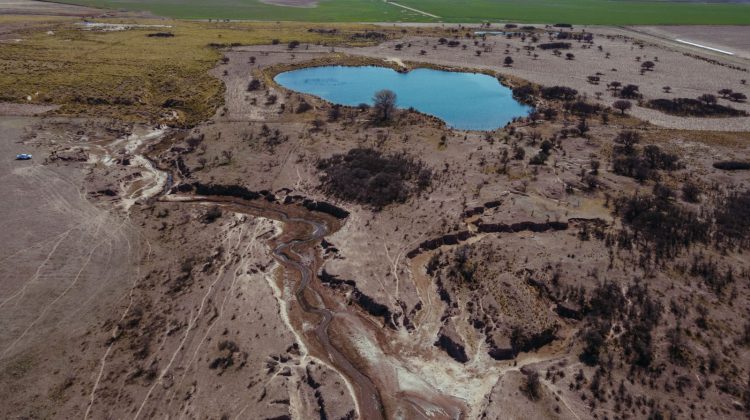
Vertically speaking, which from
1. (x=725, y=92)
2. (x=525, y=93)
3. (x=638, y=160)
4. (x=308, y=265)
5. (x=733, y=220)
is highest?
(x=725, y=92)

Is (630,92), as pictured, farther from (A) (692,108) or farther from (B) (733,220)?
(B) (733,220)

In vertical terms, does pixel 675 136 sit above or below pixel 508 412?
above

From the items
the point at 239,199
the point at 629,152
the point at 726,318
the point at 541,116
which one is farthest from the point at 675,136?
the point at 239,199

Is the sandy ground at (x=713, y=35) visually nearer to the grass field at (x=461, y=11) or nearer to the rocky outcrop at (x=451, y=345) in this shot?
the grass field at (x=461, y=11)

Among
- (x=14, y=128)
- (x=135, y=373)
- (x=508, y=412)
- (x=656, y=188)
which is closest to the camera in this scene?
(x=508, y=412)

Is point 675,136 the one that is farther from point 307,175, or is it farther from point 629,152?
point 307,175

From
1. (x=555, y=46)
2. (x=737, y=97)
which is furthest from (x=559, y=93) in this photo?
(x=555, y=46)

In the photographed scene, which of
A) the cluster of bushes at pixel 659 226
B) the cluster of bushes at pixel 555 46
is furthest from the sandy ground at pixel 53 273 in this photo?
the cluster of bushes at pixel 555 46
